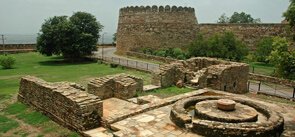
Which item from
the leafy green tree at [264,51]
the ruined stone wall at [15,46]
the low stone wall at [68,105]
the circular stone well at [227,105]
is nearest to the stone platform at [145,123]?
the low stone wall at [68,105]

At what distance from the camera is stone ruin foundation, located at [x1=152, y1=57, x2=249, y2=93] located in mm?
15078

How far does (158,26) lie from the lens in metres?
33.8

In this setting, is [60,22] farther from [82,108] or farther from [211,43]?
[82,108]

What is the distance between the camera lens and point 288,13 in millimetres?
15250

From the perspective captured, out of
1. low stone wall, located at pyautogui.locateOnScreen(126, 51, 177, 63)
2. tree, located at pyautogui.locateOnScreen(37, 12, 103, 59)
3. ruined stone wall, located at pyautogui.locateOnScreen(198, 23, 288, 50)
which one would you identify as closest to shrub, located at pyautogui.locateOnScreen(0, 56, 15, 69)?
tree, located at pyautogui.locateOnScreen(37, 12, 103, 59)

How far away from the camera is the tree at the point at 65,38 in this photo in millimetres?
28250

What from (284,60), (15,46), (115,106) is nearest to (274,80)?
(284,60)

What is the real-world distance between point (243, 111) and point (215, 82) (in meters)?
5.98

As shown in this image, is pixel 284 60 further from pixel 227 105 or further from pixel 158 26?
pixel 158 26

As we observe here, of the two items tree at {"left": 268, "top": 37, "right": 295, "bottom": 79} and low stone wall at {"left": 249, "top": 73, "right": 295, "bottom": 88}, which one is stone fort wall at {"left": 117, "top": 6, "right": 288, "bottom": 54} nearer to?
low stone wall at {"left": 249, "top": 73, "right": 295, "bottom": 88}

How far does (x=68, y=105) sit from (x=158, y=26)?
25.6 metres

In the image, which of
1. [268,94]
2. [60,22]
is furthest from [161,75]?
[60,22]

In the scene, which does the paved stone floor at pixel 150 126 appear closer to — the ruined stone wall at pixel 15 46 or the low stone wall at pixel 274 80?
the low stone wall at pixel 274 80

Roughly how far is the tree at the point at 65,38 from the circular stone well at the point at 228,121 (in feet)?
68.7
